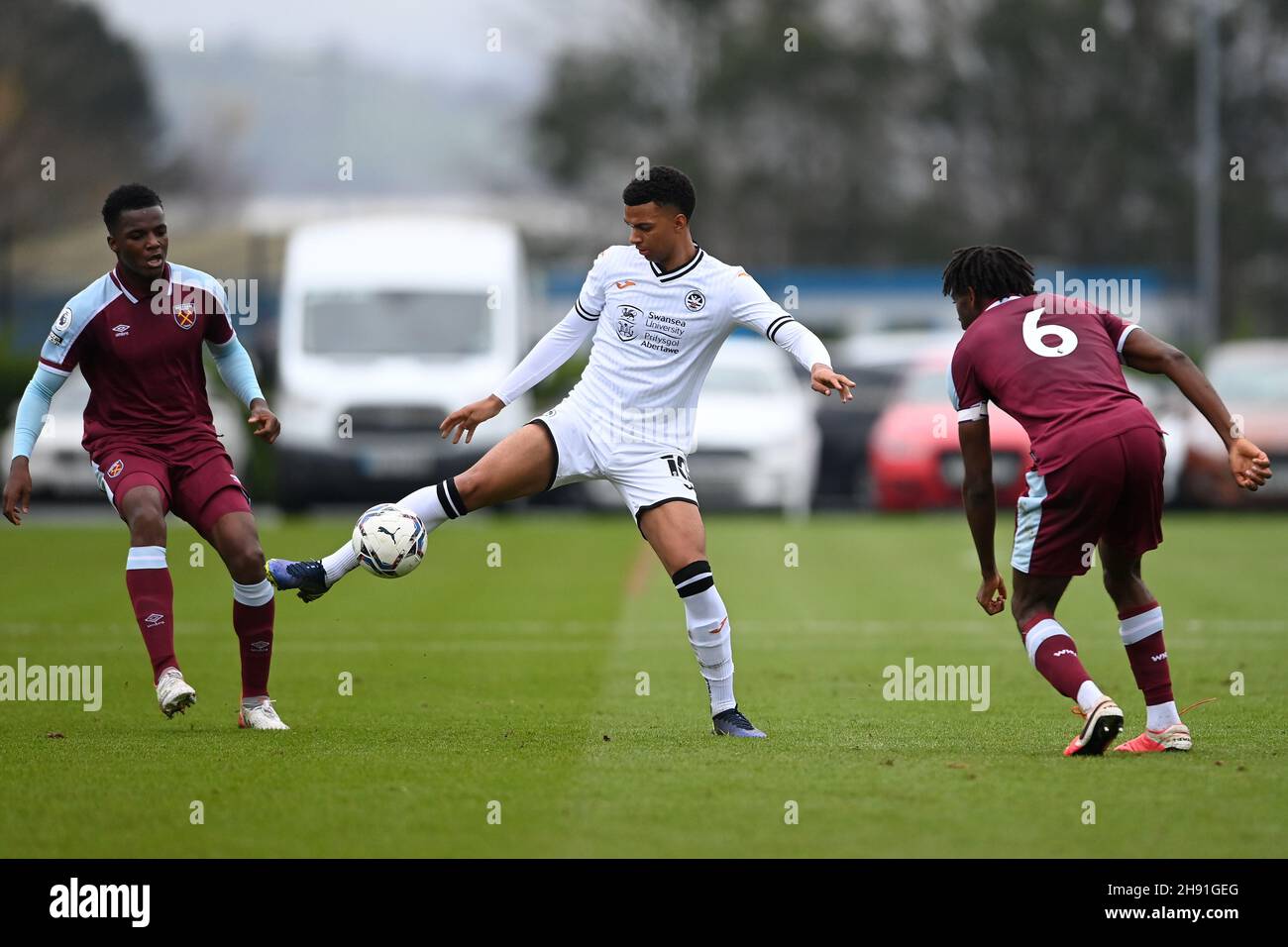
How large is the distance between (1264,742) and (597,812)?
306 centimetres

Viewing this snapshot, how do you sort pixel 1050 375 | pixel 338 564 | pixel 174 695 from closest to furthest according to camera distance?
pixel 1050 375
pixel 174 695
pixel 338 564

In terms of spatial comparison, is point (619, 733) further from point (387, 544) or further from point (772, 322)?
point (772, 322)

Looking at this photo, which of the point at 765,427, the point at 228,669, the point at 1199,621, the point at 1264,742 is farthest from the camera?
the point at 765,427

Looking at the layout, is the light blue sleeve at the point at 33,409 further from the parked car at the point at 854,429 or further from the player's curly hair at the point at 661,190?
the parked car at the point at 854,429

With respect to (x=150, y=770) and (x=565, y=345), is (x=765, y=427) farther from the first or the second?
(x=150, y=770)

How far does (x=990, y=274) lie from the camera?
310 inches

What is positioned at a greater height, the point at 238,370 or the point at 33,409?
the point at 238,370

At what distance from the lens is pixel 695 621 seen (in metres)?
8.35

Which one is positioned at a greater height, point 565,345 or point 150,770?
point 565,345

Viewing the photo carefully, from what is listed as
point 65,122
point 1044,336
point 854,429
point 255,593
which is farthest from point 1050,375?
point 65,122

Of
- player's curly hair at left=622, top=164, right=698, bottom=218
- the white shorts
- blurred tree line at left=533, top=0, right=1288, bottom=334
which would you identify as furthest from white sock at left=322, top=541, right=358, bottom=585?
blurred tree line at left=533, top=0, right=1288, bottom=334

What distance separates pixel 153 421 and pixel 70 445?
18408 millimetres

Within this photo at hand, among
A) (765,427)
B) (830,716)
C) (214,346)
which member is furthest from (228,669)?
(765,427)
